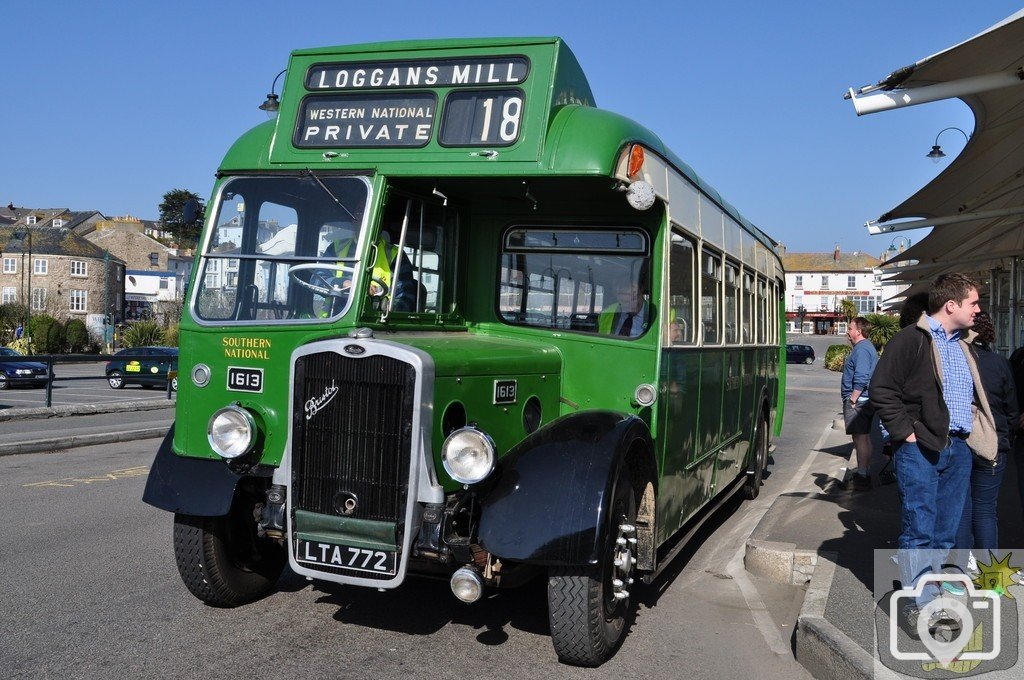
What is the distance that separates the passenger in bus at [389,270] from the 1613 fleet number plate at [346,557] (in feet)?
4.62

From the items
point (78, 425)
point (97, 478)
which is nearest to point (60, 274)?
point (78, 425)

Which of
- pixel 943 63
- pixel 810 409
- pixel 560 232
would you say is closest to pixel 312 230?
pixel 560 232

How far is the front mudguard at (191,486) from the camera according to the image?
514cm

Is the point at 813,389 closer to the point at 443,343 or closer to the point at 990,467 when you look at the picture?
the point at 990,467

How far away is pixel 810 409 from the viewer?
25.4 metres

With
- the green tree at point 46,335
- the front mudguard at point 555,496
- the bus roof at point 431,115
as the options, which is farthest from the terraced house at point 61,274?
the front mudguard at point 555,496

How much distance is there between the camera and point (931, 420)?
5.01 m

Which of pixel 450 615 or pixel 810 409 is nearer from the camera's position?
pixel 450 615

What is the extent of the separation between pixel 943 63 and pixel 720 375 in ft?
10.1

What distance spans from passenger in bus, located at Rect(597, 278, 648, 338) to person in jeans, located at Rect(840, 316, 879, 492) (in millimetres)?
4857

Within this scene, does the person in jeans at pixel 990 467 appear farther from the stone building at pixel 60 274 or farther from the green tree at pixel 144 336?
the stone building at pixel 60 274

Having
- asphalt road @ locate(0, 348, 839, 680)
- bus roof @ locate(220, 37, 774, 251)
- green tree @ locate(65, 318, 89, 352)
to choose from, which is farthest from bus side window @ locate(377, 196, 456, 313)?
green tree @ locate(65, 318, 89, 352)

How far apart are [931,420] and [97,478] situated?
9.55 m

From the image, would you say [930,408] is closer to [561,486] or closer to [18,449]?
[561,486]
